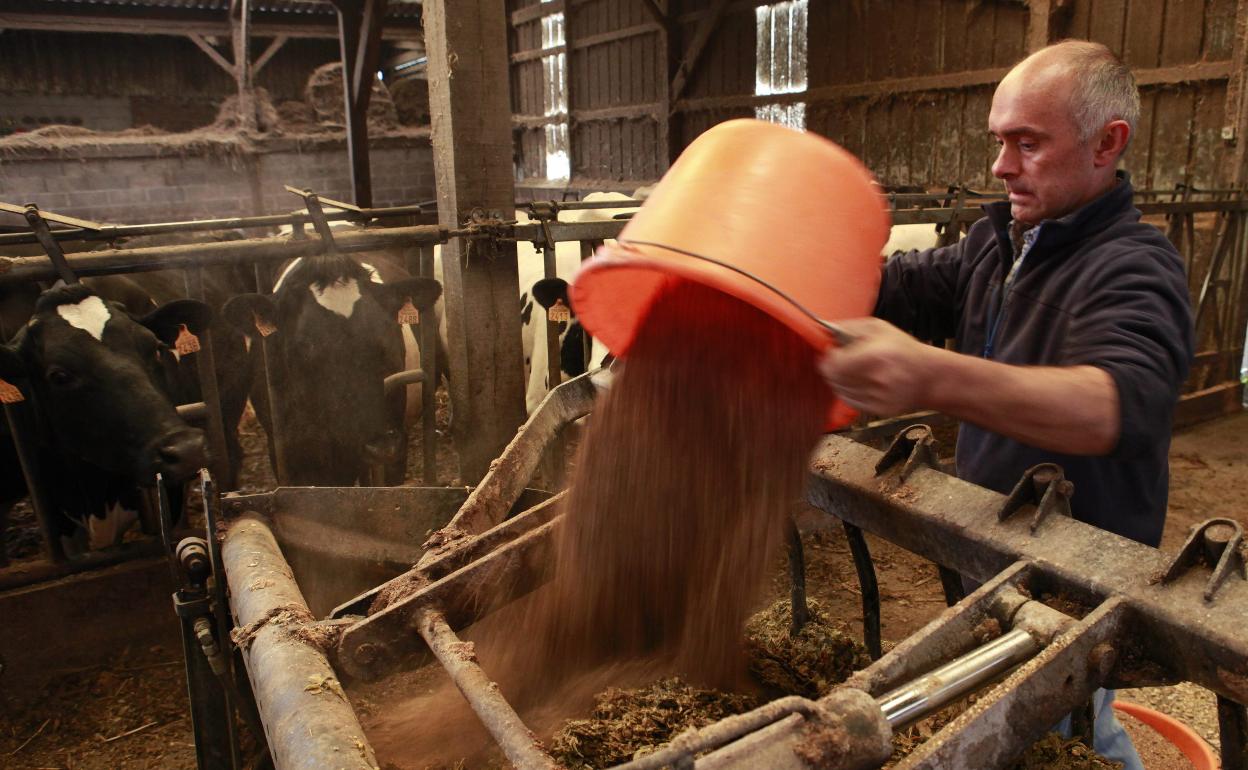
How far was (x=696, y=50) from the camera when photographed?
10.6 m

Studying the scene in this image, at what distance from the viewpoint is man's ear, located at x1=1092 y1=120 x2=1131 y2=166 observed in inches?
55.5

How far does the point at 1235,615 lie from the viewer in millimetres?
1060

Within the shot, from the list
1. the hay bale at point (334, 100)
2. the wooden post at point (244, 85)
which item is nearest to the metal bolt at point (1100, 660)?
the wooden post at point (244, 85)

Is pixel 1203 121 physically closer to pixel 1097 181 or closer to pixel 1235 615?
pixel 1097 181

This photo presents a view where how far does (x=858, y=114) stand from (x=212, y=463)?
751 cm

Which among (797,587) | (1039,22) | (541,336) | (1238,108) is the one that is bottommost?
(797,587)

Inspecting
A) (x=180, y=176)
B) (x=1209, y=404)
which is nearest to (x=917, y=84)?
(x=1209, y=404)

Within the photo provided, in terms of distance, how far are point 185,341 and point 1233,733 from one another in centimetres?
308

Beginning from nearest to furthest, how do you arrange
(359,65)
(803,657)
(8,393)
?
(803,657) < (8,393) < (359,65)

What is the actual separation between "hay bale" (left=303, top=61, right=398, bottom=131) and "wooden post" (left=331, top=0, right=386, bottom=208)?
6.10 metres

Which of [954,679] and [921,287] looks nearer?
[954,679]

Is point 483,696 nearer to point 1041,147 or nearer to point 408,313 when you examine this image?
point 1041,147

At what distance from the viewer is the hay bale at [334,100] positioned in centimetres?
1256

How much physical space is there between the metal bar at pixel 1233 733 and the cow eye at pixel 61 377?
3.14m
